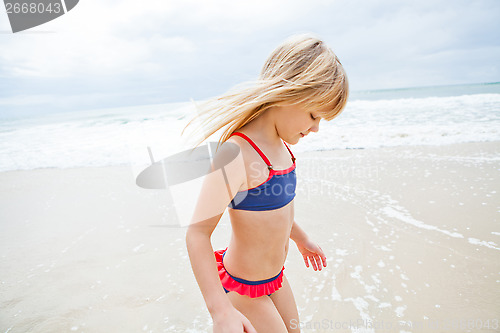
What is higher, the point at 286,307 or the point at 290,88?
the point at 290,88

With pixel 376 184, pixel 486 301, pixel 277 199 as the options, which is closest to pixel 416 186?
pixel 376 184

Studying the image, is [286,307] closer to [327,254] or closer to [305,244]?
[305,244]

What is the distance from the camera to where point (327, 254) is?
2.64 m

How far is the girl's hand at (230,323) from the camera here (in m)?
0.94

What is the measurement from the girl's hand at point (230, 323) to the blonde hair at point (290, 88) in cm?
69

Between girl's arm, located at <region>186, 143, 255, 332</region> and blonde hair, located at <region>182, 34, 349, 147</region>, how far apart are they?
0.23 m

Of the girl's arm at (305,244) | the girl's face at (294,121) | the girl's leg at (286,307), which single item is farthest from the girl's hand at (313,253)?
the girl's face at (294,121)

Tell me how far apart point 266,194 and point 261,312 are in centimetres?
51

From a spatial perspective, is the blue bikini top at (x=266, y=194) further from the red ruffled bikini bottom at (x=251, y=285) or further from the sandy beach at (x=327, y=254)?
the sandy beach at (x=327, y=254)

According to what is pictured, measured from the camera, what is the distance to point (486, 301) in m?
1.97

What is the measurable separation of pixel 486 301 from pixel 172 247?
2511 millimetres

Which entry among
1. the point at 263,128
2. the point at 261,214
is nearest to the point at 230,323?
the point at 261,214

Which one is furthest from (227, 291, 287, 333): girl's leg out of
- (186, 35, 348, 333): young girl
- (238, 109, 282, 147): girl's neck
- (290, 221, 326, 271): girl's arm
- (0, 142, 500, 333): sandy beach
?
(0, 142, 500, 333): sandy beach

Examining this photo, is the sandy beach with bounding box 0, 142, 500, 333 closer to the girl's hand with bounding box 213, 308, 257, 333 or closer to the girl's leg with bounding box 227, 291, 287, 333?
the girl's leg with bounding box 227, 291, 287, 333
